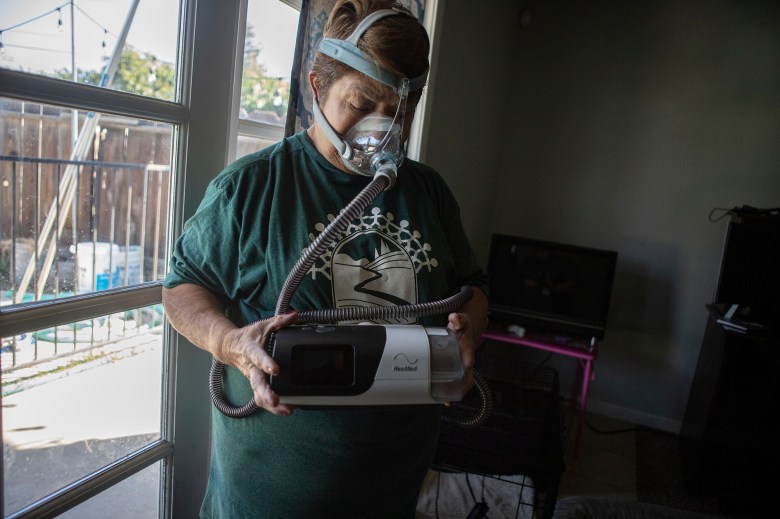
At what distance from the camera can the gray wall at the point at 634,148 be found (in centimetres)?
292

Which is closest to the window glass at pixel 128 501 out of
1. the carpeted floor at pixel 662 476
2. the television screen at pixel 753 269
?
the carpeted floor at pixel 662 476

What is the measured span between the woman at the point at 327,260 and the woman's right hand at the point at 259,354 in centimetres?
5

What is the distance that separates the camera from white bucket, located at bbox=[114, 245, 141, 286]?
1093mm

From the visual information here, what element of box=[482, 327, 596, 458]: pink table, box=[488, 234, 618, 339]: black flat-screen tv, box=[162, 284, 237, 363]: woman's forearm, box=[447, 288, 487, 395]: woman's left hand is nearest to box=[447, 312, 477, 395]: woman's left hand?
box=[447, 288, 487, 395]: woman's left hand

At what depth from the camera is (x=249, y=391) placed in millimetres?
899

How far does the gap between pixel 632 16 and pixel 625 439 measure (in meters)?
2.44

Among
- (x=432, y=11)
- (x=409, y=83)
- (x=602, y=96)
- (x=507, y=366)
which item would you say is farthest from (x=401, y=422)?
(x=602, y=96)

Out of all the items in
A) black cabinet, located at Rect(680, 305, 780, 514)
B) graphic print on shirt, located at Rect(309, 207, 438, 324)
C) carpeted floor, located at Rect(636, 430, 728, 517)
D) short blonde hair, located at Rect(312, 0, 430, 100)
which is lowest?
carpeted floor, located at Rect(636, 430, 728, 517)

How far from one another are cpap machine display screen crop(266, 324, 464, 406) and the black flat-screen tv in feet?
7.04

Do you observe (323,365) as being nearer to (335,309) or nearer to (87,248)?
(335,309)

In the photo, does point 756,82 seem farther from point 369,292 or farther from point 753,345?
point 369,292

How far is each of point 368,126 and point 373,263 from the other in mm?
237

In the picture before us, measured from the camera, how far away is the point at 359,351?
0.78m

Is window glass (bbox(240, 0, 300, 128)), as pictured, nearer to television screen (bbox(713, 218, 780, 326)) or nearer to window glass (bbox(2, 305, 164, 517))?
window glass (bbox(2, 305, 164, 517))
